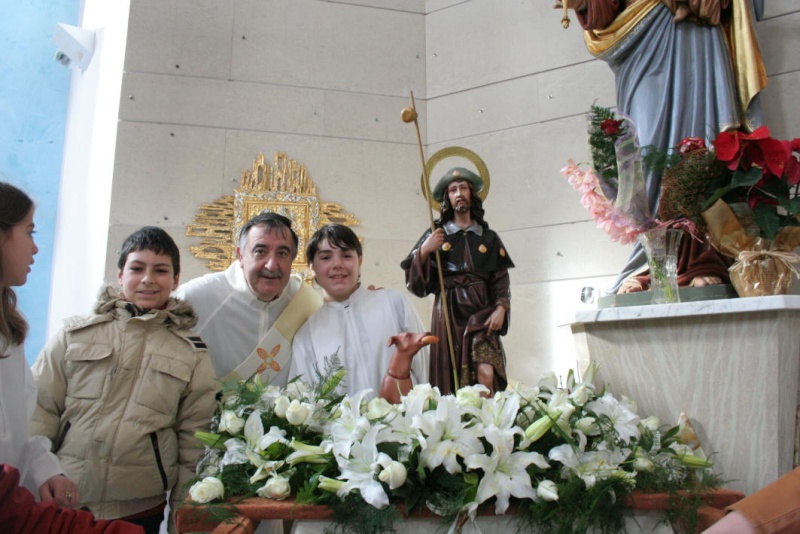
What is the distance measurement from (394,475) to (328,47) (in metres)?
4.29

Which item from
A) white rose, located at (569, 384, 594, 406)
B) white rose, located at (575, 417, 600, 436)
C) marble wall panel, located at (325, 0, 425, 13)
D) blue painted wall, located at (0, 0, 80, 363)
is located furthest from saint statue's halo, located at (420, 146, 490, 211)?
blue painted wall, located at (0, 0, 80, 363)

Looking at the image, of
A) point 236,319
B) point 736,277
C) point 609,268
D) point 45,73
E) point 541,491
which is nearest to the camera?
point 541,491

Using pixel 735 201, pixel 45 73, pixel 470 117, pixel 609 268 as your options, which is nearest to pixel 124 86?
pixel 45 73

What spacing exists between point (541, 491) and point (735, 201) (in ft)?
3.92

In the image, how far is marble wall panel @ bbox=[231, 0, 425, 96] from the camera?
4906 mm

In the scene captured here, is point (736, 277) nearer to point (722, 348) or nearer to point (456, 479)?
point (722, 348)

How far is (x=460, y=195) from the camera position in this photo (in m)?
2.91

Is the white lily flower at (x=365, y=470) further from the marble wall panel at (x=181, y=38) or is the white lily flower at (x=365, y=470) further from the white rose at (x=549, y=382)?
the marble wall panel at (x=181, y=38)

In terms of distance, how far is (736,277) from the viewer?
192 cm

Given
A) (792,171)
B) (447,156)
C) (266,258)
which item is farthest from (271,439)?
(447,156)

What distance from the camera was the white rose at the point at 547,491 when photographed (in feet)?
4.36

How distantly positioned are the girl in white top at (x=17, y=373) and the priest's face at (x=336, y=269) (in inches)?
43.2

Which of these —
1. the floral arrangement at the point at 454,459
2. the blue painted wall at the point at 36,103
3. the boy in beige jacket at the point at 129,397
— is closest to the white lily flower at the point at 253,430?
the floral arrangement at the point at 454,459

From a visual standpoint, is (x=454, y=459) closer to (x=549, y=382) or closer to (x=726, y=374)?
(x=549, y=382)
